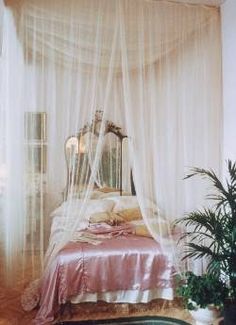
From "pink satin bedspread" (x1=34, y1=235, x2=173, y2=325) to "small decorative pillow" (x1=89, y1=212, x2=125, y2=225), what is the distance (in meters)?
0.36

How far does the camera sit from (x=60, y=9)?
2629 mm

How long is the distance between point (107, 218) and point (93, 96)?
1.24 metres

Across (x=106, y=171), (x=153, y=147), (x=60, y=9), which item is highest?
(x=60, y=9)

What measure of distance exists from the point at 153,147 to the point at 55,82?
3.14 feet

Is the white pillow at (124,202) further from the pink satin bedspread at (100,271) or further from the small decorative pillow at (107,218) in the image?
the pink satin bedspread at (100,271)

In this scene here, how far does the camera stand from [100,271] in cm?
271

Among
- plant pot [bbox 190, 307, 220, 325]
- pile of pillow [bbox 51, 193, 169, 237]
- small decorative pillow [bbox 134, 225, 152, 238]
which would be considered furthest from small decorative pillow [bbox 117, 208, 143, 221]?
plant pot [bbox 190, 307, 220, 325]

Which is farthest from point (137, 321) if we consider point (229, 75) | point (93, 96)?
point (229, 75)

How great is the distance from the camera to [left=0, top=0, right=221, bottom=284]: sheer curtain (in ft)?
8.59

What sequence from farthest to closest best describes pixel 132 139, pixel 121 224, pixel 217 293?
pixel 121 224
pixel 132 139
pixel 217 293

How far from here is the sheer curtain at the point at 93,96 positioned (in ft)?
8.59

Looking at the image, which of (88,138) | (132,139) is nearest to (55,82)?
(88,138)

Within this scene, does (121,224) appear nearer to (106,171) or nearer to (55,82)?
(106,171)

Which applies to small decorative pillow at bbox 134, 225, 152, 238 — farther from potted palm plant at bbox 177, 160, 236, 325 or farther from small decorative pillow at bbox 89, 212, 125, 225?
potted palm plant at bbox 177, 160, 236, 325
